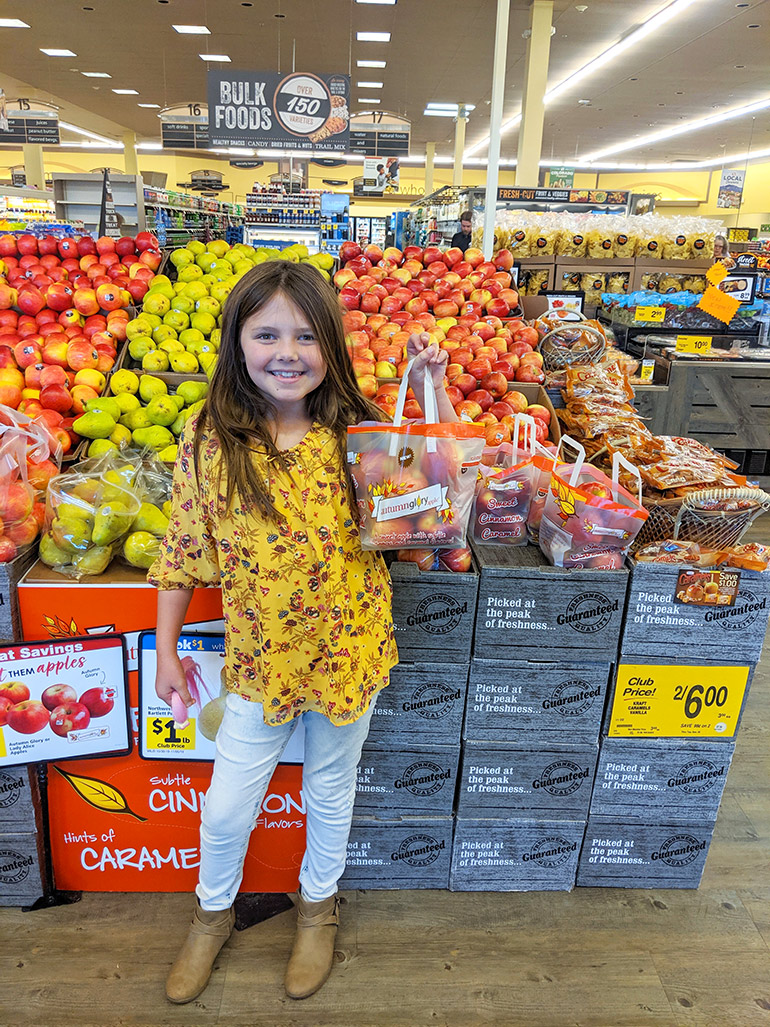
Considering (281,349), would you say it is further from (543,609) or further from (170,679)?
(543,609)

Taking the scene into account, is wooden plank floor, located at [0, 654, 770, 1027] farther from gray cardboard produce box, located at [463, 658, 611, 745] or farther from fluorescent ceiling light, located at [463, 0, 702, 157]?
fluorescent ceiling light, located at [463, 0, 702, 157]

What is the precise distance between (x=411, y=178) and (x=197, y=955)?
99.2 feet

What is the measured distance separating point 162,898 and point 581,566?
1.30m

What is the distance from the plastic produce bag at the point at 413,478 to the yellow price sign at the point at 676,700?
654 millimetres

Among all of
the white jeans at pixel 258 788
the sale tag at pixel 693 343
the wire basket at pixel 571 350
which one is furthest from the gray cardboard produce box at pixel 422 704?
the sale tag at pixel 693 343

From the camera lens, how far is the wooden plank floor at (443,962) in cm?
156

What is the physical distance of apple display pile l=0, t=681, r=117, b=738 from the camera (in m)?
1.62

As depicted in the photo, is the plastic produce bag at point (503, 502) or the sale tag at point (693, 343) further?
the sale tag at point (693, 343)

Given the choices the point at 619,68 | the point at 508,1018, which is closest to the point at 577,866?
the point at 508,1018

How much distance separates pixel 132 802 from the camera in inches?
69.5

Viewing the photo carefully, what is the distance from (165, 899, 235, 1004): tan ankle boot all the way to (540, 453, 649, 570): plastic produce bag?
3.55 ft

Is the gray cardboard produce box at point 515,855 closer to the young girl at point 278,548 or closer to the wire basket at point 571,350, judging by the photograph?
the young girl at point 278,548

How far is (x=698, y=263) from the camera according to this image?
6.39 m

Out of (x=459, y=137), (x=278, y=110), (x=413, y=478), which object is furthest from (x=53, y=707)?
(x=459, y=137)
